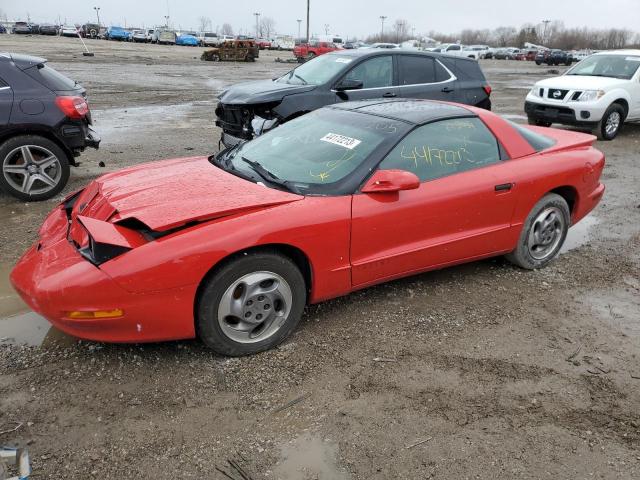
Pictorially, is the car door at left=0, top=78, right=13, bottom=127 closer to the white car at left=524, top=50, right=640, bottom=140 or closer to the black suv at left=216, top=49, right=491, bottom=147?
the black suv at left=216, top=49, right=491, bottom=147

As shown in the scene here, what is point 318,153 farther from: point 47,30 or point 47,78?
point 47,30

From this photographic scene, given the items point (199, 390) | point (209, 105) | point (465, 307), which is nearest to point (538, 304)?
point (465, 307)

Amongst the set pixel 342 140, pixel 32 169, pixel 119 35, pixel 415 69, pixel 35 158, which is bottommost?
pixel 32 169

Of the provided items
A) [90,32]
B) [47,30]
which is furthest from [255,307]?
[90,32]

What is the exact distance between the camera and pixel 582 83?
35.8 ft

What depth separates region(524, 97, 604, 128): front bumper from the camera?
10531 mm

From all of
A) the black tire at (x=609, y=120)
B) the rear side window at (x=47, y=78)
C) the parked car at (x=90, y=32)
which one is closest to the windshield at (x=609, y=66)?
the black tire at (x=609, y=120)

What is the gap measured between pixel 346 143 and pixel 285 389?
1.75m

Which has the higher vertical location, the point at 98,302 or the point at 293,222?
the point at 293,222

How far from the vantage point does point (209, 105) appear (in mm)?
14422

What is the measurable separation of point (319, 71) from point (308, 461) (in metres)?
6.74

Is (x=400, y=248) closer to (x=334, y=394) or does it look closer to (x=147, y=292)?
(x=334, y=394)

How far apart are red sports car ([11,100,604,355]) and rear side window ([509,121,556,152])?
0.05 feet

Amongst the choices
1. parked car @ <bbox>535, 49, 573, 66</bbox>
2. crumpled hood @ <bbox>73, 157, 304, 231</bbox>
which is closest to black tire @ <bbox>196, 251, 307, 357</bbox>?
crumpled hood @ <bbox>73, 157, 304, 231</bbox>
